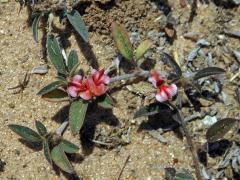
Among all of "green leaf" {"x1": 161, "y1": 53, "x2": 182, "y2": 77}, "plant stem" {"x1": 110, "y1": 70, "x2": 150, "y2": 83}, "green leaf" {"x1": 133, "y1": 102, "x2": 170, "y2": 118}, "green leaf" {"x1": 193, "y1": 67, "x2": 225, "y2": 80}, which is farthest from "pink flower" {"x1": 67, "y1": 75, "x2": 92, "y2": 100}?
"green leaf" {"x1": 193, "y1": 67, "x2": 225, "y2": 80}

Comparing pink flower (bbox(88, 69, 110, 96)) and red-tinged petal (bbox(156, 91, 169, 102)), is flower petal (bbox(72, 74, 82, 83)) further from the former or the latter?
red-tinged petal (bbox(156, 91, 169, 102))

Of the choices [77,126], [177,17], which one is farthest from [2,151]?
[177,17]

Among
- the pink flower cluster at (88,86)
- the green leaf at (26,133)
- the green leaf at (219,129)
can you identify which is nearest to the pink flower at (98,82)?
the pink flower cluster at (88,86)

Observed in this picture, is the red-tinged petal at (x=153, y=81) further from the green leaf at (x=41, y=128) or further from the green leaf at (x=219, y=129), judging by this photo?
the green leaf at (x=41, y=128)

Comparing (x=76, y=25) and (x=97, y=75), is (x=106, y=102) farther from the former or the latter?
(x=76, y=25)

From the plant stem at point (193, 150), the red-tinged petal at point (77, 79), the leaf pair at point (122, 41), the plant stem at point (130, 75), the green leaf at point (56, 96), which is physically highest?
the leaf pair at point (122, 41)

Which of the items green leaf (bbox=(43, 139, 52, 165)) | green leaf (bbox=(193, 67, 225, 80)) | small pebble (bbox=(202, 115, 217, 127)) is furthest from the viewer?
small pebble (bbox=(202, 115, 217, 127))
